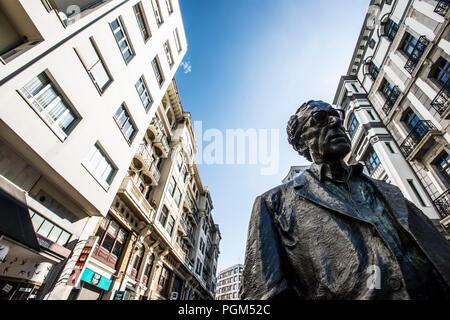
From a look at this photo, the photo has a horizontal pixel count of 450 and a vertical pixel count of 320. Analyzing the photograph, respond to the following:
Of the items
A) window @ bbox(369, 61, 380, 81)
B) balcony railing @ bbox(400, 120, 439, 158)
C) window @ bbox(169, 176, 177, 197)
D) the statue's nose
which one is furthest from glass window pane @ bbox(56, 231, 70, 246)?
window @ bbox(369, 61, 380, 81)

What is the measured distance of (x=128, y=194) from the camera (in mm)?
11539

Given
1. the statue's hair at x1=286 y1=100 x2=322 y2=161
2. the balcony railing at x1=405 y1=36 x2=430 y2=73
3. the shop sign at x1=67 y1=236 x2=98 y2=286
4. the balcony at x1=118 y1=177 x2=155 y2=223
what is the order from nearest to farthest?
the statue's hair at x1=286 y1=100 x2=322 y2=161 < the shop sign at x1=67 y1=236 x2=98 y2=286 < the balcony at x1=118 y1=177 x2=155 y2=223 < the balcony railing at x1=405 y1=36 x2=430 y2=73

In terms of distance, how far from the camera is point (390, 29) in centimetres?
1611

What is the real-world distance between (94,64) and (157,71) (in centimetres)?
694

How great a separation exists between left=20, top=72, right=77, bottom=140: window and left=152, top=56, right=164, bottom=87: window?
27.1ft

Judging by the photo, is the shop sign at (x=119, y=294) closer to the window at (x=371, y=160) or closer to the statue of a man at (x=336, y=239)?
the statue of a man at (x=336, y=239)

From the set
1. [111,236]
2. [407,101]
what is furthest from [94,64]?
[407,101]

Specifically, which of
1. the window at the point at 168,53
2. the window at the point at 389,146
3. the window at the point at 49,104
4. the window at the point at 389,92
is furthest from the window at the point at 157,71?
the window at the point at 389,146

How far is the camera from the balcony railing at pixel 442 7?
10.6 meters

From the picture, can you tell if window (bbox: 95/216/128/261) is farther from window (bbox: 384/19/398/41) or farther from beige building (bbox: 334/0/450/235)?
window (bbox: 384/19/398/41)

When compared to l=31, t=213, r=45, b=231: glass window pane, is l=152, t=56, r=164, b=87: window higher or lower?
higher

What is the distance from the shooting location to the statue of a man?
1.19 meters

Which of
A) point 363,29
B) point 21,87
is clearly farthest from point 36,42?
point 363,29
